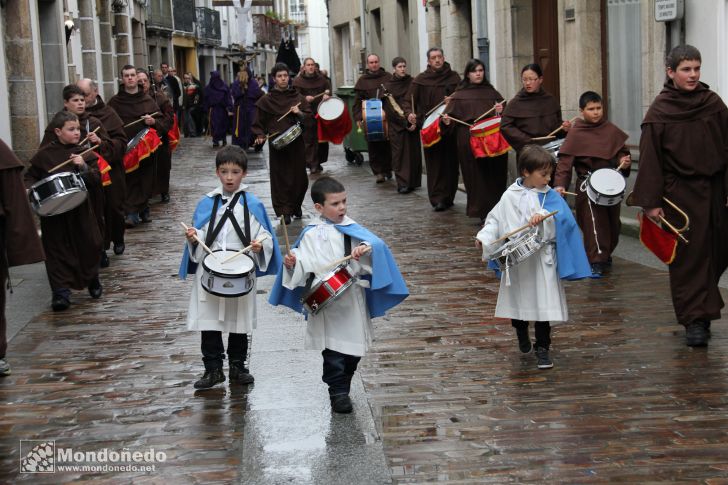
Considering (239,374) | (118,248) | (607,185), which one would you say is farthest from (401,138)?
(239,374)

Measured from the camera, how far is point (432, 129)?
1521cm

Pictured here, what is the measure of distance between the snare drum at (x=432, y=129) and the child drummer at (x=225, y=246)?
321 inches

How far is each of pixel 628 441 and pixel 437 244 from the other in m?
6.87

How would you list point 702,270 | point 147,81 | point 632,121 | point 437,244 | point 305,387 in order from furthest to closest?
1. point 147,81
2. point 632,121
3. point 437,244
4. point 702,270
5. point 305,387

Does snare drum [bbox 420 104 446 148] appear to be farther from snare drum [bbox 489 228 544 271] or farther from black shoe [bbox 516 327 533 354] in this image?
snare drum [bbox 489 228 544 271]

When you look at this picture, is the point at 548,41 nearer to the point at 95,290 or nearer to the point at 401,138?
the point at 401,138

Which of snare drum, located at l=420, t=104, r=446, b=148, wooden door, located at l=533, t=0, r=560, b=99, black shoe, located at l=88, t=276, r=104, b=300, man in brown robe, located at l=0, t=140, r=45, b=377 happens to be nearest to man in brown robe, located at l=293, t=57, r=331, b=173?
snare drum, located at l=420, t=104, r=446, b=148

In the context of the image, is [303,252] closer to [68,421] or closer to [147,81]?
[68,421]

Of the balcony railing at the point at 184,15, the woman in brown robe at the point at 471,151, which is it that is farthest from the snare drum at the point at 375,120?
the balcony railing at the point at 184,15

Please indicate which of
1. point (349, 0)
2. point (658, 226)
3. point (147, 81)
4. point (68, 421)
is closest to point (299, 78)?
point (147, 81)

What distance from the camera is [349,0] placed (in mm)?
36094

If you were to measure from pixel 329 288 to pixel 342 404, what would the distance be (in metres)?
0.61

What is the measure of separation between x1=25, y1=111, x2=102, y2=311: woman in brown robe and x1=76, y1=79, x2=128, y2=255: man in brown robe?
5.62 feet

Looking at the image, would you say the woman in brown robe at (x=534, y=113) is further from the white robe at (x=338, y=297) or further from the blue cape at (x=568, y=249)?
the white robe at (x=338, y=297)
